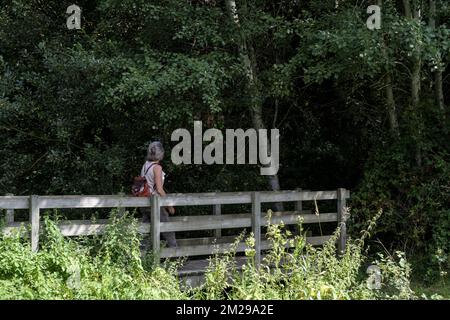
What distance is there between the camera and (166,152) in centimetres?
1253

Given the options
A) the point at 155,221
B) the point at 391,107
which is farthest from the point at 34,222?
the point at 391,107

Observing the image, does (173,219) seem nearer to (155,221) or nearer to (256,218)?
(256,218)

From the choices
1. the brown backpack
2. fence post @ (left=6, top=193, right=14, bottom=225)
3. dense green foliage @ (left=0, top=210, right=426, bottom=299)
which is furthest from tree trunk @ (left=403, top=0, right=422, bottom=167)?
fence post @ (left=6, top=193, right=14, bottom=225)

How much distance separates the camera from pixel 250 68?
37.9ft

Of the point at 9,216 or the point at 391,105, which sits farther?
the point at 391,105

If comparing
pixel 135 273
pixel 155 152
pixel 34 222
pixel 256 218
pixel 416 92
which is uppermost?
pixel 416 92

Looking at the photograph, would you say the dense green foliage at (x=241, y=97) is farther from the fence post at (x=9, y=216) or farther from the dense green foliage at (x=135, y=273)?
the dense green foliage at (x=135, y=273)

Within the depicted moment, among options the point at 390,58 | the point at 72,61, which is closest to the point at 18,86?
the point at 72,61

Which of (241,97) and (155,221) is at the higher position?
(241,97)

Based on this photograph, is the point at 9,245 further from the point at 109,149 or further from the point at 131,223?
the point at 109,149

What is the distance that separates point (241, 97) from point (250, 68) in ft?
1.74

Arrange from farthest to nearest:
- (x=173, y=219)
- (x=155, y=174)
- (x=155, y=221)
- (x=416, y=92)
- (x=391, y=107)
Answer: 1. (x=391, y=107)
2. (x=416, y=92)
3. (x=173, y=219)
4. (x=155, y=174)
5. (x=155, y=221)

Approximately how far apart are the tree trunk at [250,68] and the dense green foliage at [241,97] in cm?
6

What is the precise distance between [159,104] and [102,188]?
238 centimetres
